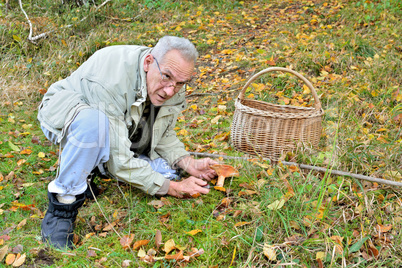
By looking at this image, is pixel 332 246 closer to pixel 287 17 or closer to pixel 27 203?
pixel 27 203

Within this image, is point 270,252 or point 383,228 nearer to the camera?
point 270,252

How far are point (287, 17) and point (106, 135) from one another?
17.0 feet

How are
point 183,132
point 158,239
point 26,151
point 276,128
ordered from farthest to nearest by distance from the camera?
point 183,132, point 26,151, point 276,128, point 158,239

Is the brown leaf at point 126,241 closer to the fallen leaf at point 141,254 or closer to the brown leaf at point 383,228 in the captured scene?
the fallen leaf at point 141,254

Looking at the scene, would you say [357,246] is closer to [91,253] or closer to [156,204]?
[156,204]

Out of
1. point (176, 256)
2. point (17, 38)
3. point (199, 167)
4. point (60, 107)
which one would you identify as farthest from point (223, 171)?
point (17, 38)

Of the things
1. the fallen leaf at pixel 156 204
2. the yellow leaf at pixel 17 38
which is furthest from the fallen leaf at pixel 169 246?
the yellow leaf at pixel 17 38

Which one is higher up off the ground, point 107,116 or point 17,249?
point 107,116

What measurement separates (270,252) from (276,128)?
1267mm

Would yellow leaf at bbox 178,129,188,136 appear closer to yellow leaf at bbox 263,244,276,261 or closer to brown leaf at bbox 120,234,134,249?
brown leaf at bbox 120,234,134,249

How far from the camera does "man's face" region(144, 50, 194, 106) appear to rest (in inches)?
87.3

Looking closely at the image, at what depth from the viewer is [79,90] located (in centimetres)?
229

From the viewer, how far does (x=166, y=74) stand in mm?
2229

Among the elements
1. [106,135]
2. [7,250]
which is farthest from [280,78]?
[7,250]
